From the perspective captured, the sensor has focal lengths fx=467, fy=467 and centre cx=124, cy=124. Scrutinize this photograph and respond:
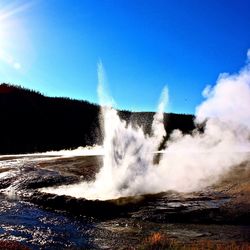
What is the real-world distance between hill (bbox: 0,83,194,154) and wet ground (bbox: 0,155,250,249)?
196 ft

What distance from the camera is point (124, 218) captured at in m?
17.0

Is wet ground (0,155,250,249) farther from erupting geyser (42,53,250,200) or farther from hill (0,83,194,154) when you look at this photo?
hill (0,83,194,154)

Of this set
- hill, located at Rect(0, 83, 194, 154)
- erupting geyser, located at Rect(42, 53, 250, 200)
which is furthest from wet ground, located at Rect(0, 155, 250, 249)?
hill, located at Rect(0, 83, 194, 154)

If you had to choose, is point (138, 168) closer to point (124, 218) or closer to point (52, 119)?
point (124, 218)

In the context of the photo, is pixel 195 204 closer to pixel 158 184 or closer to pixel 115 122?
pixel 158 184

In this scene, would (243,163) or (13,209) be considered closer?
(13,209)

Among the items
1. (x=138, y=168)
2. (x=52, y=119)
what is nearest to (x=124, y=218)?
(x=138, y=168)

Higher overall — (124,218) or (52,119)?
(52,119)

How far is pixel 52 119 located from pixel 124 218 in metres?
80.6

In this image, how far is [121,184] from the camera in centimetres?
2195

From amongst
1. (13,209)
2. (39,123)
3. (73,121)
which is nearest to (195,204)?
(13,209)

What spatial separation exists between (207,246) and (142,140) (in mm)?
13499

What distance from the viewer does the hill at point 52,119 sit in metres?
84.4

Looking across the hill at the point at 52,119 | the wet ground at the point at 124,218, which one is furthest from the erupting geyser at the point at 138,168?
the hill at the point at 52,119
